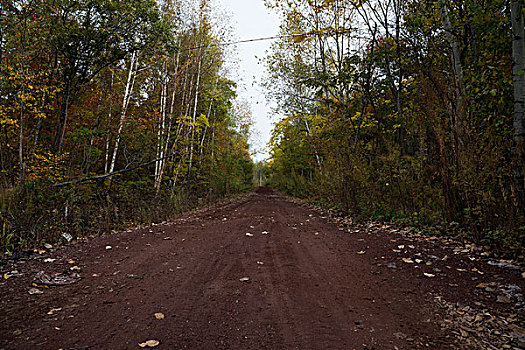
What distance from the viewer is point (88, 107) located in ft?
34.4

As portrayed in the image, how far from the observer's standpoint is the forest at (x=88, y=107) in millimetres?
6020

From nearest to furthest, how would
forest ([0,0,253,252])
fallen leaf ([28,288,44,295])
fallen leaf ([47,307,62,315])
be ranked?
fallen leaf ([47,307,62,315]), fallen leaf ([28,288,44,295]), forest ([0,0,253,252])

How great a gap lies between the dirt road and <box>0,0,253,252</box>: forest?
183cm

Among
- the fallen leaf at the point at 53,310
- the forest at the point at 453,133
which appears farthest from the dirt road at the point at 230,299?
the forest at the point at 453,133

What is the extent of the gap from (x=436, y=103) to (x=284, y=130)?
39.8ft

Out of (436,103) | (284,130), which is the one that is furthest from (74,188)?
(284,130)

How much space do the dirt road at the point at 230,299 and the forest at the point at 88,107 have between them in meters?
1.83

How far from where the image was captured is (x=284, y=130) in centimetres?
1695

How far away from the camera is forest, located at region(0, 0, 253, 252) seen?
6.02 m

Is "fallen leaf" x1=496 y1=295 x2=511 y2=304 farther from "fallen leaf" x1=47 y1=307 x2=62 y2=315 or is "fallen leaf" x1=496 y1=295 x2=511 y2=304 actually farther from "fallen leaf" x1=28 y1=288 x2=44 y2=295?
"fallen leaf" x1=28 y1=288 x2=44 y2=295

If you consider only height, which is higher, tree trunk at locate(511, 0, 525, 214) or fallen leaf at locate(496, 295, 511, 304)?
tree trunk at locate(511, 0, 525, 214)

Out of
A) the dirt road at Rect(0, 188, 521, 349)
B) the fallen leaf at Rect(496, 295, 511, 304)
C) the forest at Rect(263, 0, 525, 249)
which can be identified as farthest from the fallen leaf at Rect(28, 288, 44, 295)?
the forest at Rect(263, 0, 525, 249)

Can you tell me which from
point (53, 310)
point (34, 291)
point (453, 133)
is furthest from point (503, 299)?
point (34, 291)

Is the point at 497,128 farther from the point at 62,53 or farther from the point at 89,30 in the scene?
the point at 62,53
